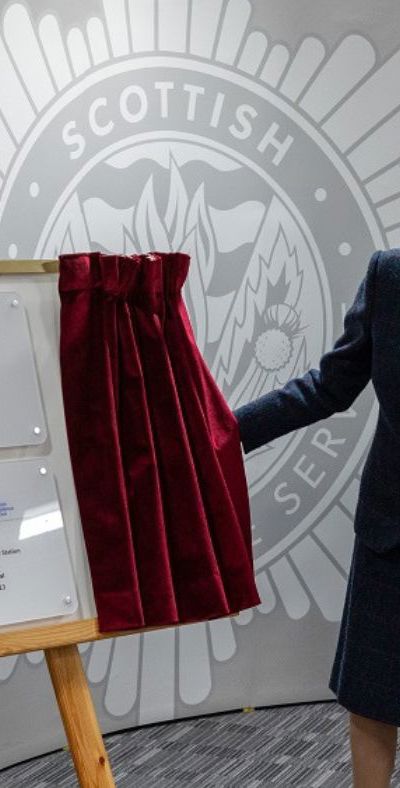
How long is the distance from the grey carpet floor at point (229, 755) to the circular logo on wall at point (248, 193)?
15cm

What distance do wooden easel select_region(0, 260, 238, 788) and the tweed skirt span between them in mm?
440

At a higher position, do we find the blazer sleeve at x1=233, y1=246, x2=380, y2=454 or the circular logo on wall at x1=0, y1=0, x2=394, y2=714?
the circular logo on wall at x1=0, y1=0, x2=394, y2=714

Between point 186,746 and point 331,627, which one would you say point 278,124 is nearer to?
point 331,627

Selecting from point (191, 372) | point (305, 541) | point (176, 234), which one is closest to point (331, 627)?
point (305, 541)

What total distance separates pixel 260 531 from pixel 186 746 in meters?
0.64

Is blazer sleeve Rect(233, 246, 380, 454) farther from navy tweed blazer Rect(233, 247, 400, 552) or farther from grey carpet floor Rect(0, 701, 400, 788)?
grey carpet floor Rect(0, 701, 400, 788)

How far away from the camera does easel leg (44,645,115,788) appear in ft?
6.14

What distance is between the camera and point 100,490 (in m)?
1.93

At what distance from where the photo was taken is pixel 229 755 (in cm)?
314

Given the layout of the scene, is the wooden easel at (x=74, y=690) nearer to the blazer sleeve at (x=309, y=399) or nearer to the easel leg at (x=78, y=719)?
the easel leg at (x=78, y=719)

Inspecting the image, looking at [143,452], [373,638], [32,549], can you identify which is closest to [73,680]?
[32,549]

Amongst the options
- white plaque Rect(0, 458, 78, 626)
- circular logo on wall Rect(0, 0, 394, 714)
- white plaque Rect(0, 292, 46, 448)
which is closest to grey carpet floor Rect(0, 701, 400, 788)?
circular logo on wall Rect(0, 0, 394, 714)

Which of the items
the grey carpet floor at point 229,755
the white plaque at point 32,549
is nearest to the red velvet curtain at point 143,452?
the white plaque at point 32,549

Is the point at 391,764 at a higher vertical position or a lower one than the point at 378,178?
lower
